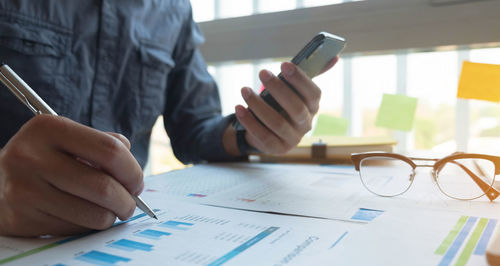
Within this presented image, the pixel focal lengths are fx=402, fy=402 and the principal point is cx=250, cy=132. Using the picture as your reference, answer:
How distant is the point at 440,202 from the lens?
0.51m

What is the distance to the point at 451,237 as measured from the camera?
37 cm

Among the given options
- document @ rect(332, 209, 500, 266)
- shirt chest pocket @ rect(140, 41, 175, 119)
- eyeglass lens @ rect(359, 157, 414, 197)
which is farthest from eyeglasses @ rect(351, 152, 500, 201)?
shirt chest pocket @ rect(140, 41, 175, 119)

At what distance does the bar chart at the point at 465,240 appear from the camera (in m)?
0.32

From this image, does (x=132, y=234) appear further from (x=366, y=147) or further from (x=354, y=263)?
(x=366, y=147)

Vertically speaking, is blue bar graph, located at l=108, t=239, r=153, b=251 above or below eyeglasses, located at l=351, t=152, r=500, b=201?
above

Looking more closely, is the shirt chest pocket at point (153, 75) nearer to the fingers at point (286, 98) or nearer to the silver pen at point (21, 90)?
the fingers at point (286, 98)

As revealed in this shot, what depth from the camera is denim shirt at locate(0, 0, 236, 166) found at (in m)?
0.74

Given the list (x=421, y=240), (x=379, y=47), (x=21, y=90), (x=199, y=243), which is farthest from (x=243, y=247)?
(x=379, y=47)

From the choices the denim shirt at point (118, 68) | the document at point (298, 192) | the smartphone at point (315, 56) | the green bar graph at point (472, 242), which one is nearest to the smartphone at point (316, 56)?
the smartphone at point (315, 56)

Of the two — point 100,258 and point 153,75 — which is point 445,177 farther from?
point 153,75

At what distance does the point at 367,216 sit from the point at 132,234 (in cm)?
25

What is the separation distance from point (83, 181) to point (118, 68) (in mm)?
544

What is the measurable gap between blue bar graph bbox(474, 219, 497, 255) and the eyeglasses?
11 centimetres

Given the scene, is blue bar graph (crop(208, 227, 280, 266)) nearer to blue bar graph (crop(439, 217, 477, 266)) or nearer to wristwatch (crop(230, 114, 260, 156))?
blue bar graph (crop(439, 217, 477, 266))
